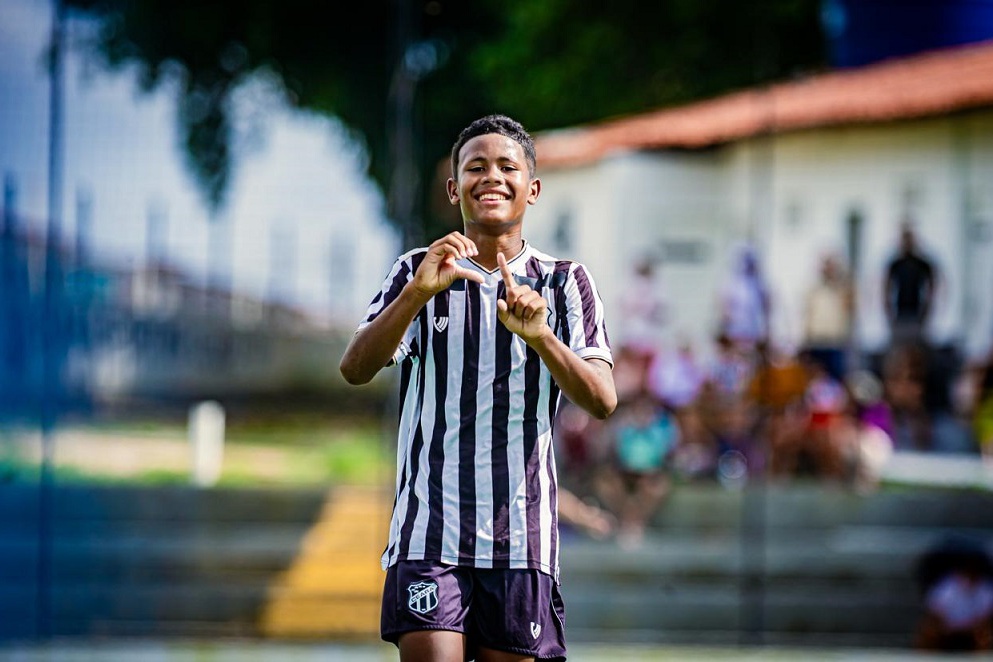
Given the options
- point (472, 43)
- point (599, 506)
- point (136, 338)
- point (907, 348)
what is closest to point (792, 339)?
point (907, 348)

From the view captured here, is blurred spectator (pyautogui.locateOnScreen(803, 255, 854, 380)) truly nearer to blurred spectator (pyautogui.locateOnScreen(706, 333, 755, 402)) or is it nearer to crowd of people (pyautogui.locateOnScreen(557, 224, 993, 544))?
crowd of people (pyautogui.locateOnScreen(557, 224, 993, 544))

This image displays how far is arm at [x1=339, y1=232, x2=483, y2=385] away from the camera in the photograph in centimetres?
251

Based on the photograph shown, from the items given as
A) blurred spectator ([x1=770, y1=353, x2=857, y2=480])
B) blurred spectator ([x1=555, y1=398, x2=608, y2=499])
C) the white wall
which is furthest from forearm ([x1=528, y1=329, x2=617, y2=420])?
blurred spectator ([x1=770, y1=353, x2=857, y2=480])

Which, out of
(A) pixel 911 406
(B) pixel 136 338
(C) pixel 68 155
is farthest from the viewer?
(A) pixel 911 406

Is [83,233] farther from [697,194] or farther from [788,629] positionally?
[788,629]

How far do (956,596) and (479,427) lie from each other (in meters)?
5.08

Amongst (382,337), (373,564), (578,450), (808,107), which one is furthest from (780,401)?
(382,337)

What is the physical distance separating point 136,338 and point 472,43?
7.26ft

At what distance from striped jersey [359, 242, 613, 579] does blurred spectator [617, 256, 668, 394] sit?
460cm

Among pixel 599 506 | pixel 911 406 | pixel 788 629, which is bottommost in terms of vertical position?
pixel 788 629

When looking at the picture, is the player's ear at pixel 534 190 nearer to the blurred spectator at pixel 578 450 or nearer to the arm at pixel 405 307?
the arm at pixel 405 307

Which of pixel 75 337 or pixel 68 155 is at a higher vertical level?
pixel 68 155

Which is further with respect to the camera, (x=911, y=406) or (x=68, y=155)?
(x=911, y=406)

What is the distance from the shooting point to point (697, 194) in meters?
7.70
